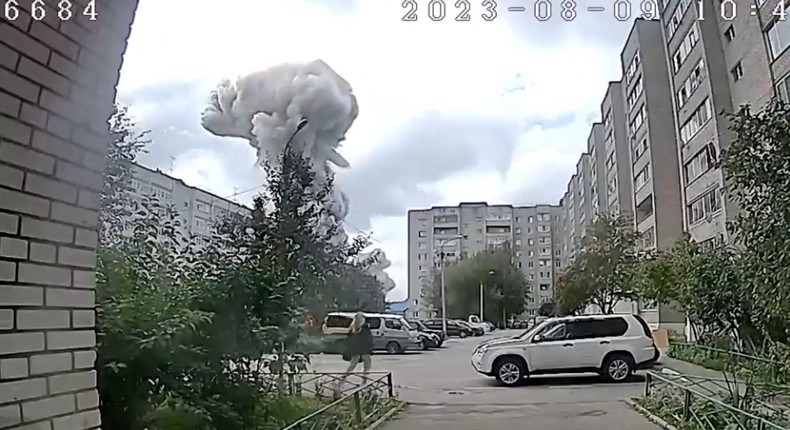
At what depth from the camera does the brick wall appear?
2551 millimetres

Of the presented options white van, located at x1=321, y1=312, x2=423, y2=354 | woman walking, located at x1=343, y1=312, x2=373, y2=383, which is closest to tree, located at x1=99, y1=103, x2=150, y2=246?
woman walking, located at x1=343, y1=312, x2=373, y2=383

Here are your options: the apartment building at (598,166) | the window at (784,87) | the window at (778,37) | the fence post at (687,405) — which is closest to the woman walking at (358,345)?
the fence post at (687,405)

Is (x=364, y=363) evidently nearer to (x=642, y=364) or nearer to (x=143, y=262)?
(x=642, y=364)

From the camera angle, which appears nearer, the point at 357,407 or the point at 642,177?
the point at 357,407

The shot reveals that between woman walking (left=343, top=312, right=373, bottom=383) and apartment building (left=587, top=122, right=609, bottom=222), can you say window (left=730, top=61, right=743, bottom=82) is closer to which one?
woman walking (left=343, top=312, right=373, bottom=383)

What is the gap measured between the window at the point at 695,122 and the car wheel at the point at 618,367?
18.4 m

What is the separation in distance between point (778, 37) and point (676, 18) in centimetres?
1297

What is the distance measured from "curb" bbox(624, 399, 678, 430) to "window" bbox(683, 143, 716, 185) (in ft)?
68.3

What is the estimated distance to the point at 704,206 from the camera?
33.5 metres

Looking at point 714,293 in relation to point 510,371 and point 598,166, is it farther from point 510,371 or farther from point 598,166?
point 598,166

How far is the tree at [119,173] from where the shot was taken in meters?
7.55

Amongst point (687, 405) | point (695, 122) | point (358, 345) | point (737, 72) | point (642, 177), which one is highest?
point (737, 72)

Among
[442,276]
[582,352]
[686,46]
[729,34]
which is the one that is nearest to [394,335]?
[582,352]

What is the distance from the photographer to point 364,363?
1489 centimetres
